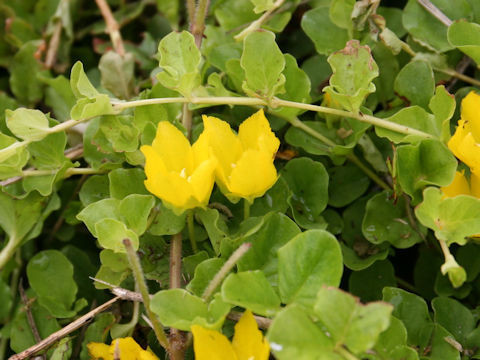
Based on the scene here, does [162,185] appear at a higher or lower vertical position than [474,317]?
higher

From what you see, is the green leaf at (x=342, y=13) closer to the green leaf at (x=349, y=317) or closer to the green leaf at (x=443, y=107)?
the green leaf at (x=443, y=107)

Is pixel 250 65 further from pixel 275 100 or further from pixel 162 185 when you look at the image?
pixel 162 185

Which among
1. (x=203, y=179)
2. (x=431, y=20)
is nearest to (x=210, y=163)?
(x=203, y=179)

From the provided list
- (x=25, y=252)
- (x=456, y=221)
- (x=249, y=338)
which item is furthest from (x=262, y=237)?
(x=25, y=252)

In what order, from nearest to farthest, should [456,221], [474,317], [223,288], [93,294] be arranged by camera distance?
[223,288]
[456,221]
[474,317]
[93,294]

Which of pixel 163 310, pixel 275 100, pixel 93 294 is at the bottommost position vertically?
pixel 93 294

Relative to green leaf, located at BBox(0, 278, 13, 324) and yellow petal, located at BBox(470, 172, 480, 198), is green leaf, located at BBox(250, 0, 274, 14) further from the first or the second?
green leaf, located at BBox(0, 278, 13, 324)

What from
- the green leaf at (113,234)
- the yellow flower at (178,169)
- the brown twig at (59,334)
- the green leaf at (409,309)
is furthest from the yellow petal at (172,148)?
the green leaf at (409,309)
